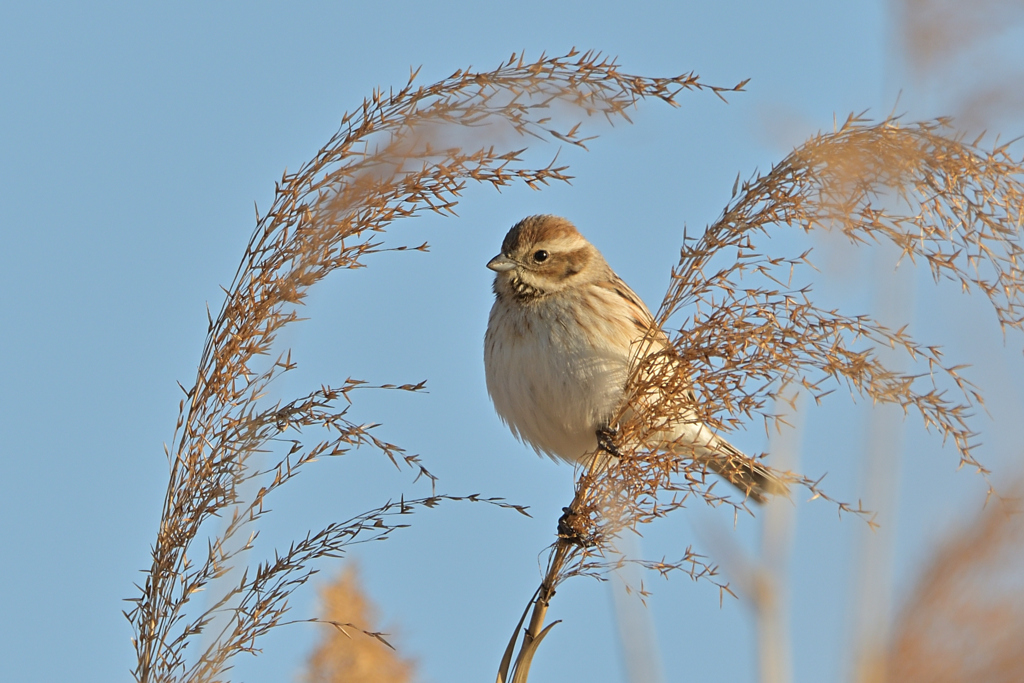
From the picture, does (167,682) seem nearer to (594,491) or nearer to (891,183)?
(594,491)

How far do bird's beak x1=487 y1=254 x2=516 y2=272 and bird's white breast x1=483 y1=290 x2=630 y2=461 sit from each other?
146 millimetres

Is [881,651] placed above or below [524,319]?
below

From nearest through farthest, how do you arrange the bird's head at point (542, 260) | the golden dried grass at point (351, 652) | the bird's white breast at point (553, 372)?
the golden dried grass at point (351, 652) → the bird's white breast at point (553, 372) → the bird's head at point (542, 260)

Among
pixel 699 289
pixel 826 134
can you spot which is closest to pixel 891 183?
pixel 826 134

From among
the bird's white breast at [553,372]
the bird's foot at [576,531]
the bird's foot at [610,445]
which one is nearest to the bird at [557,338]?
the bird's white breast at [553,372]

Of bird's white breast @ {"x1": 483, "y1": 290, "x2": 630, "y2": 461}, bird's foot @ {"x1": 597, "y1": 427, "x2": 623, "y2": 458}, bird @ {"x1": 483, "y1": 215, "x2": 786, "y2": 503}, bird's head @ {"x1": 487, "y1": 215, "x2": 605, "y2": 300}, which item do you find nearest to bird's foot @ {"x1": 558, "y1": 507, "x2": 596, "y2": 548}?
bird's foot @ {"x1": 597, "y1": 427, "x2": 623, "y2": 458}

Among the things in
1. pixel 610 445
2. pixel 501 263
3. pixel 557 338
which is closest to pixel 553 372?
pixel 557 338

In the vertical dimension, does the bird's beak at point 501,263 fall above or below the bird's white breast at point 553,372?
above

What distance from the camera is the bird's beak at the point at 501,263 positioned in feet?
16.1

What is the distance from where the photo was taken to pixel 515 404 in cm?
478

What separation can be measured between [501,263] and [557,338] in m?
0.54

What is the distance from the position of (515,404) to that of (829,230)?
245cm

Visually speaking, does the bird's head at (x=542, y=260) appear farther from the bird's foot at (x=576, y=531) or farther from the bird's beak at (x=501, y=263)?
the bird's foot at (x=576, y=531)

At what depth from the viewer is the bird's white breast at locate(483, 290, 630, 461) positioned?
4473 millimetres
